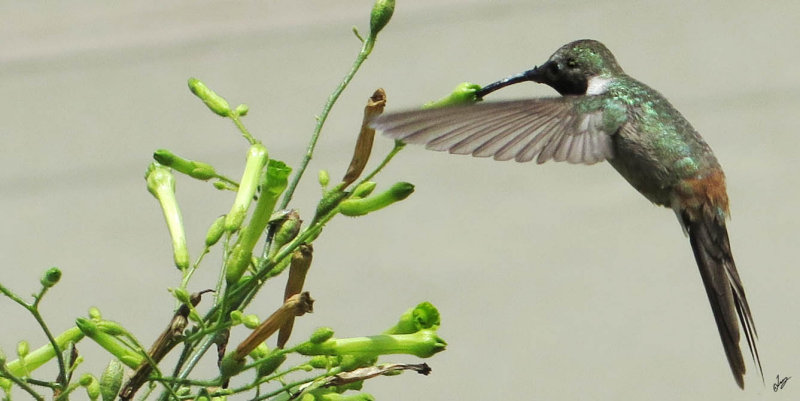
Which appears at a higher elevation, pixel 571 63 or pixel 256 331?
pixel 571 63

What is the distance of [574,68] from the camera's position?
1619 mm

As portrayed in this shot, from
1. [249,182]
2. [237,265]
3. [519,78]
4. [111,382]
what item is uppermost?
[519,78]

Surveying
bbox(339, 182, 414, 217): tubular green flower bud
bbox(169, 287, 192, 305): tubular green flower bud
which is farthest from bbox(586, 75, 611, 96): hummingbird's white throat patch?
bbox(169, 287, 192, 305): tubular green flower bud

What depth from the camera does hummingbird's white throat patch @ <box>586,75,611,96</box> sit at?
1594mm

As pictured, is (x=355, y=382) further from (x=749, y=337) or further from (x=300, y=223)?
(x=749, y=337)

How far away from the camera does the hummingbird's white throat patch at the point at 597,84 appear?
5.23ft

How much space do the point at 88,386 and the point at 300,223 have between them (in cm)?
25

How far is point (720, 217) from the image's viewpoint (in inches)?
65.2

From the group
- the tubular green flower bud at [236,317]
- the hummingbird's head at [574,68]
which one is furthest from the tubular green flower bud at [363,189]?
the hummingbird's head at [574,68]

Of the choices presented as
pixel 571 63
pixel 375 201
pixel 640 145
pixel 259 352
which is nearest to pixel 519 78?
pixel 571 63

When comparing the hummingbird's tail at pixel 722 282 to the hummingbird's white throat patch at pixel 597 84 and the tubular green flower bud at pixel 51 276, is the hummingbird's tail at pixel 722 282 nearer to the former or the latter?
the hummingbird's white throat patch at pixel 597 84

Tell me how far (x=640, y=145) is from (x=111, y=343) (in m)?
0.98

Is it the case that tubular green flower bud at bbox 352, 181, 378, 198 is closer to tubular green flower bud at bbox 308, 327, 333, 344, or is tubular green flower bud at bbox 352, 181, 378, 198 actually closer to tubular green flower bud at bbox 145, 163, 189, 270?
tubular green flower bud at bbox 308, 327, 333, 344

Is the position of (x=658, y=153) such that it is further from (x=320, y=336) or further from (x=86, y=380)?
(x=86, y=380)
